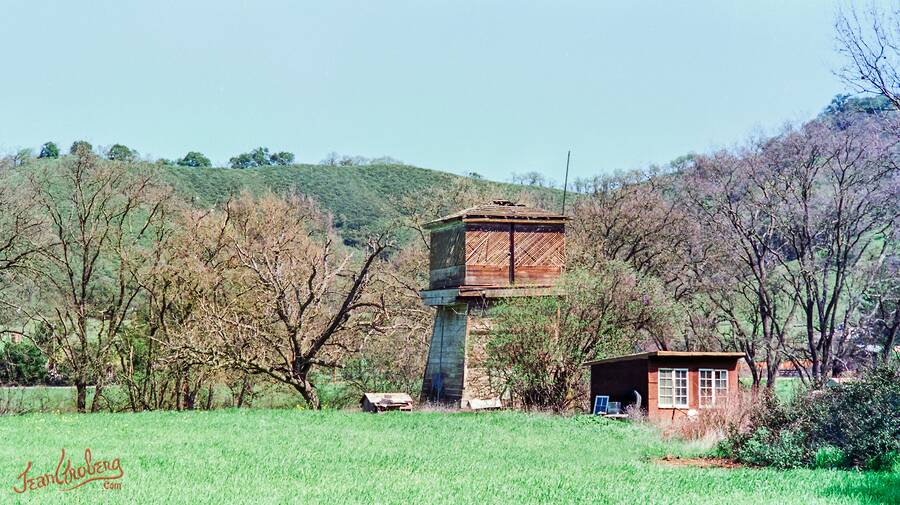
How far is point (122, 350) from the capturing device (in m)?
40.2

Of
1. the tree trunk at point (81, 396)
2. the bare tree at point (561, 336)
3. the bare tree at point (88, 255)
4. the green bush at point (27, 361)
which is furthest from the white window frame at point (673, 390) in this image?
the green bush at point (27, 361)

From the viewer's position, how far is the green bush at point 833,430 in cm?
2020

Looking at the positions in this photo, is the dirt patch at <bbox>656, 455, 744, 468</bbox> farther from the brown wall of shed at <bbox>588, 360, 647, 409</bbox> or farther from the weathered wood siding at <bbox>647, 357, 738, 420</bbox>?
the brown wall of shed at <bbox>588, 360, 647, 409</bbox>

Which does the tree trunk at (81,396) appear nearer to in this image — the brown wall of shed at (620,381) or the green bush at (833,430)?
the brown wall of shed at (620,381)

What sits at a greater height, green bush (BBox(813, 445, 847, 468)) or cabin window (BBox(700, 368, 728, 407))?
cabin window (BBox(700, 368, 728, 407))

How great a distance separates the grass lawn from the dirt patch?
0.52 m

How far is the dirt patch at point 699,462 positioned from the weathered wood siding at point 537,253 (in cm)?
1934

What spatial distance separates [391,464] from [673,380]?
54.0ft

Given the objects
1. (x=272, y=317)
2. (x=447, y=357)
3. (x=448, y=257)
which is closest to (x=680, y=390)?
(x=447, y=357)

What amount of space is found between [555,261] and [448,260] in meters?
4.42

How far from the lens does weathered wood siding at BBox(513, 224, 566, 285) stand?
1652 inches

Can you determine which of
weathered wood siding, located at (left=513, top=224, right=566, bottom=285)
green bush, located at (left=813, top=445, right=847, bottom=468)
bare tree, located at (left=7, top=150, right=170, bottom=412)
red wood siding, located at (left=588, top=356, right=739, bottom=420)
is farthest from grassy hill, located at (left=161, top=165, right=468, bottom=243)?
green bush, located at (left=813, top=445, right=847, bottom=468)

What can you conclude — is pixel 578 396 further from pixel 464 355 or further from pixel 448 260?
pixel 448 260

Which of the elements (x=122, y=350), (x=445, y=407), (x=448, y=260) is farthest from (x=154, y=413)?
(x=448, y=260)
